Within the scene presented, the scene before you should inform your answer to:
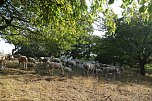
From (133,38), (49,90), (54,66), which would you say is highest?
(133,38)

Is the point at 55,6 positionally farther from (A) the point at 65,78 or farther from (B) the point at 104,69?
(B) the point at 104,69

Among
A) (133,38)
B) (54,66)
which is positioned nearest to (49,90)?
(54,66)

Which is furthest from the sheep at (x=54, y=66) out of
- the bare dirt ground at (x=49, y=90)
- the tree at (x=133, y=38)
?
the tree at (x=133, y=38)

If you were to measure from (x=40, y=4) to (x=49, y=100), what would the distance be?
5.07 metres

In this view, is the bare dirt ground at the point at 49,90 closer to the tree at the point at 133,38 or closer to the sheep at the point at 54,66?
the sheep at the point at 54,66

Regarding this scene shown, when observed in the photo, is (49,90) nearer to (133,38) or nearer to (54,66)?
(54,66)

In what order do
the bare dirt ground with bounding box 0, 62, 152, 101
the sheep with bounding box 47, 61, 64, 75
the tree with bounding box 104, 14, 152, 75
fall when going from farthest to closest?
the tree with bounding box 104, 14, 152, 75 < the sheep with bounding box 47, 61, 64, 75 < the bare dirt ground with bounding box 0, 62, 152, 101

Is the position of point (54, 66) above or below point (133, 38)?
below

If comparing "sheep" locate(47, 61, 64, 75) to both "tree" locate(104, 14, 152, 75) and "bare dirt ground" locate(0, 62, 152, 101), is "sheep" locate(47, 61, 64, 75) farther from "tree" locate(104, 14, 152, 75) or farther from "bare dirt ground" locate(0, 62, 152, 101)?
"tree" locate(104, 14, 152, 75)

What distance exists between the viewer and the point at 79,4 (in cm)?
923

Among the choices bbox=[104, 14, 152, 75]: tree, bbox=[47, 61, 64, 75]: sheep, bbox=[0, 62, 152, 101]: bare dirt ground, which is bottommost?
bbox=[0, 62, 152, 101]: bare dirt ground

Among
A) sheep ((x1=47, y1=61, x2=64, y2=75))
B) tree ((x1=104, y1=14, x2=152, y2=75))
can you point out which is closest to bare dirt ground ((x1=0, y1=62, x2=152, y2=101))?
sheep ((x1=47, y1=61, x2=64, y2=75))

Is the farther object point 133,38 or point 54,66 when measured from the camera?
point 133,38

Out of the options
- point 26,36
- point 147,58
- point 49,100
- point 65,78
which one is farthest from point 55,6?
point 147,58
